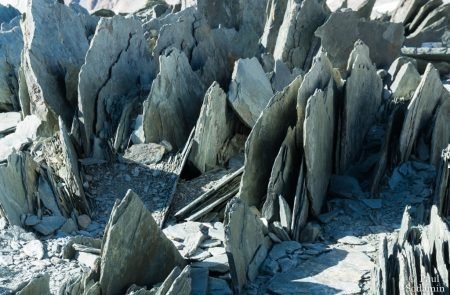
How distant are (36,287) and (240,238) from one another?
6.95 ft

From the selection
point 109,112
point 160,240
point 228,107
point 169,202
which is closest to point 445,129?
point 228,107

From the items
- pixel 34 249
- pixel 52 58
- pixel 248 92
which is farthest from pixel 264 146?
pixel 52 58

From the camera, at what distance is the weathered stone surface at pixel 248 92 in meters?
8.92

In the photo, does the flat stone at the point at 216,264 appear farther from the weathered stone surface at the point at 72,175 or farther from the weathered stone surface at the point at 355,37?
the weathered stone surface at the point at 355,37

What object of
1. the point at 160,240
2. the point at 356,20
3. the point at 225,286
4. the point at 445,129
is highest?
the point at 356,20

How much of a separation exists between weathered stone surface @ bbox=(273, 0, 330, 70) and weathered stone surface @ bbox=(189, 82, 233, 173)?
5198 millimetres

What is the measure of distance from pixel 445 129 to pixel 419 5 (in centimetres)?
1101

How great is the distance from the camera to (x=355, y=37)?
44.0 feet

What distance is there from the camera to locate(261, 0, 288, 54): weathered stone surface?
48.1 feet

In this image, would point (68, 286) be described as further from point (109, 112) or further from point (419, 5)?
point (419, 5)

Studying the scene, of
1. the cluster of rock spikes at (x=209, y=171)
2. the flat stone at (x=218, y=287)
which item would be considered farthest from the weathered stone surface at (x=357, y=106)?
the flat stone at (x=218, y=287)

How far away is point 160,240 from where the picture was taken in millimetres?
6051

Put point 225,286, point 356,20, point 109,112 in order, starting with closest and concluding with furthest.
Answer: point 225,286, point 109,112, point 356,20

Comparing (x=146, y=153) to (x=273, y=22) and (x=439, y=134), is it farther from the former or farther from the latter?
(x=273, y=22)
